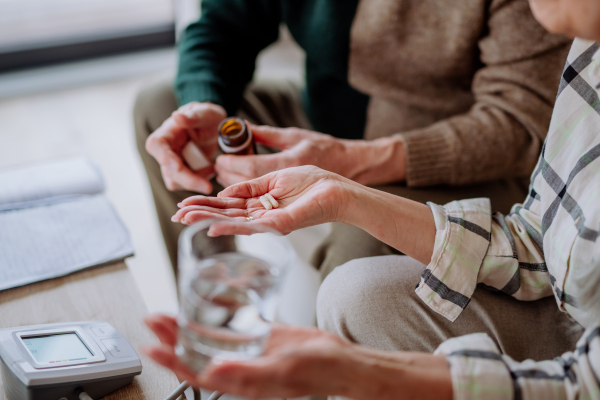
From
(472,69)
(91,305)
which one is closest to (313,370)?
(91,305)

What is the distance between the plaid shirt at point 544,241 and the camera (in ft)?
2.03

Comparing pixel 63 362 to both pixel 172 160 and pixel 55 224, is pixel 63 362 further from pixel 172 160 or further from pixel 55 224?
pixel 172 160

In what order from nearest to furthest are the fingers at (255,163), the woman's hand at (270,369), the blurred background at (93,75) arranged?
the woman's hand at (270,369) < the fingers at (255,163) < the blurred background at (93,75)

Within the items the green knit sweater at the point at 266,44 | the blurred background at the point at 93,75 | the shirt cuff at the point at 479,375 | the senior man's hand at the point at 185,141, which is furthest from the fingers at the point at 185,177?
the blurred background at the point at 93,75

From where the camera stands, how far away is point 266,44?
1395 millimetres

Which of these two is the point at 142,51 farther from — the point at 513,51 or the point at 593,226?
the point at 593,226

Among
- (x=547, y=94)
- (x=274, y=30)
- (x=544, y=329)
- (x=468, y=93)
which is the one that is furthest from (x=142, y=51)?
(x=544, y=329)

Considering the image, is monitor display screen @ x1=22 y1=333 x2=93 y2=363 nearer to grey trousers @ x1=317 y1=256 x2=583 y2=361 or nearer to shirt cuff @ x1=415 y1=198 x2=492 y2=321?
grey trousers @ x1=317 y1=256 x2=583 y2=361

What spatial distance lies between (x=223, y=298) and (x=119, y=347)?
26 centimetres

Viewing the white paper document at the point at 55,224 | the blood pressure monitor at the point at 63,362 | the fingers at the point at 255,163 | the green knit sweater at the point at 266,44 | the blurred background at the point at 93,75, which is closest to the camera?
the blood pressure monitor at the point at 63,362

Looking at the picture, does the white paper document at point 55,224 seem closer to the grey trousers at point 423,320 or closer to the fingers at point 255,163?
the fingers at point 255,163

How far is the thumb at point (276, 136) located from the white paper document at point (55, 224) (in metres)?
0.32

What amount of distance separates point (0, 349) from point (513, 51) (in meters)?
1.06

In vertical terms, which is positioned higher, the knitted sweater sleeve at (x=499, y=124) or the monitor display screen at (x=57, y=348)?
the knitted sweater sleeve at (x=499, y=124)
